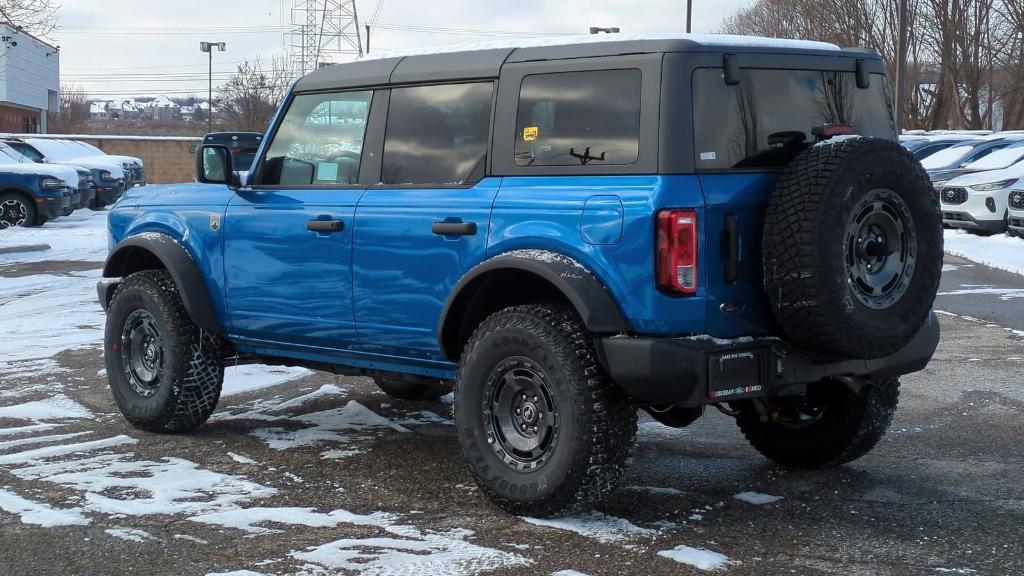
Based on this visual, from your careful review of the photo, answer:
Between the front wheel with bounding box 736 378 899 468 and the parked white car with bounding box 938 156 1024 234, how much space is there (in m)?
14.9

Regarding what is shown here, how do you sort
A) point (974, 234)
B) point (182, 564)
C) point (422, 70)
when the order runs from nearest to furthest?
point (182, 564)
point (422, 70)
point (974, 234)

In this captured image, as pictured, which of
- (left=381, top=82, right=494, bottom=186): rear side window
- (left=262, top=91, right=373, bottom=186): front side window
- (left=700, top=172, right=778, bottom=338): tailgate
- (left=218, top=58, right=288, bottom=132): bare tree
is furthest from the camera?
(left=218, top=58, right=288, bottom=132): bare tree

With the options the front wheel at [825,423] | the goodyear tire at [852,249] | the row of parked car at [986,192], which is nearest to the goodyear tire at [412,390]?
the front wheel at [825,423]

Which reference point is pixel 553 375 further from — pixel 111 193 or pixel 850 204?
pixel 111 193

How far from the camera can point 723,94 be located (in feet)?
16.5

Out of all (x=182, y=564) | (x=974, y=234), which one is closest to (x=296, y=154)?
(x=182, y=564)

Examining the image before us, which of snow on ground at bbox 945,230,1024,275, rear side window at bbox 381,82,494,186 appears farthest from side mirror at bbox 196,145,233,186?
snow on ground at bbox 945,230,1024,275

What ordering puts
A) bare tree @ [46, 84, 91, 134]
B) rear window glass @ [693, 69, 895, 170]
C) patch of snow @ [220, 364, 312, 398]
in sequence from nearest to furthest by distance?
rear window glass @ [693, 69, 895, 170], patch of snow @ [220, 364, 312, 398], bare tree @ [46, 84, 91, 134]

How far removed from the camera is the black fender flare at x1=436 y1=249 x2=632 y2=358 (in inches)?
191

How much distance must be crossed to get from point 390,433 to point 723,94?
113 inches

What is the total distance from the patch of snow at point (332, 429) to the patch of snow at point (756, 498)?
2.16m

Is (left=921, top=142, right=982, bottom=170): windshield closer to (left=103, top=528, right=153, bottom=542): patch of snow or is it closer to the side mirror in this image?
the side mirror

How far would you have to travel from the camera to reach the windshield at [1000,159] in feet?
72.5

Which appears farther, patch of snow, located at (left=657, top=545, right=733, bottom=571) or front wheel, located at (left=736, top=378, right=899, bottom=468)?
front wheel, located at (left=736, top=378, right=899, bottom=468)
